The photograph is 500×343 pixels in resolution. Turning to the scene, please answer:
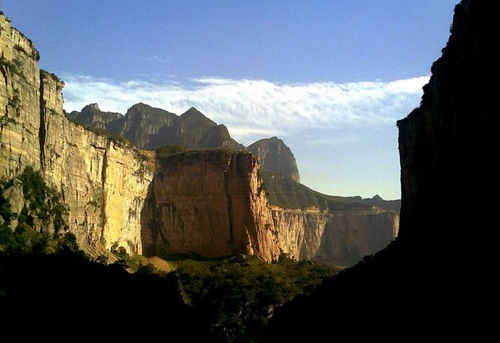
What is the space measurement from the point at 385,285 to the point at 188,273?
147 ft

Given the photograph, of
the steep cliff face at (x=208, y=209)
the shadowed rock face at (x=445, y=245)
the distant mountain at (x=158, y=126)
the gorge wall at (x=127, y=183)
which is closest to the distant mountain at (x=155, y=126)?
the distant mountain at (x=158, y=126)

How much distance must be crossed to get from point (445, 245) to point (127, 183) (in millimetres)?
58158

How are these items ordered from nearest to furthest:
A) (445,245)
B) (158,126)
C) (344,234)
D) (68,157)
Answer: (445,245), (68,157), (344,234), (158,126)

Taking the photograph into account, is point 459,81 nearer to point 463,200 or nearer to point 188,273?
point 463,200

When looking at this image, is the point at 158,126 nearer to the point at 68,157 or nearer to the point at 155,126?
the point at 155,126

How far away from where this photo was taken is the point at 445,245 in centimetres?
2792

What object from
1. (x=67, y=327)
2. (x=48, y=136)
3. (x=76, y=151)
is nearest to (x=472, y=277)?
(x=67, y=327)

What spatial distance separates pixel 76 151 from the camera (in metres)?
64.5

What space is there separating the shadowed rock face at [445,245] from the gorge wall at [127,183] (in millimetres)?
25292

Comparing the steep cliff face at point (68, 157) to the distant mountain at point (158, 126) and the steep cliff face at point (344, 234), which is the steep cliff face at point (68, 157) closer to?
the steep cliff face at point (344, 234)

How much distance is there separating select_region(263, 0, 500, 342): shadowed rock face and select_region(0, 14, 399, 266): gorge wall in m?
25.3

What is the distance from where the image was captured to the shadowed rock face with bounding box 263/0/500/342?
22.2m

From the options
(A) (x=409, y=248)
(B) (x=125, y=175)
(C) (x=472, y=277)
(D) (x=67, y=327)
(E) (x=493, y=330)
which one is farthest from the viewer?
(B) (x=125, y=175)

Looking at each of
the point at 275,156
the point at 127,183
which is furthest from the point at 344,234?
the point at 127,183
